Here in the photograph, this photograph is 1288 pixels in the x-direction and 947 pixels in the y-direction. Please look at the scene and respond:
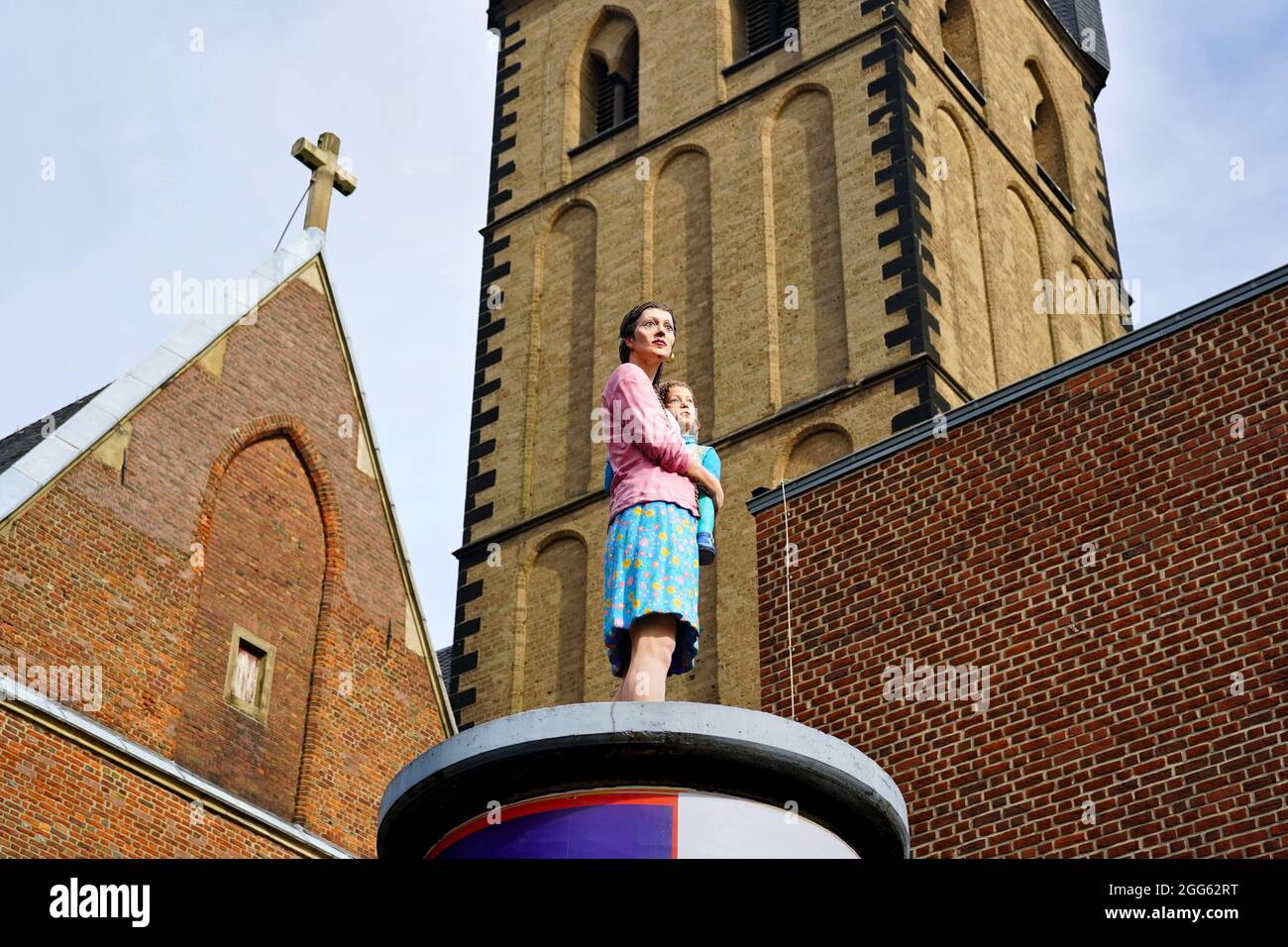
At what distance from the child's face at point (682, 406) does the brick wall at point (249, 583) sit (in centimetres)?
809

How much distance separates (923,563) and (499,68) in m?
22.1

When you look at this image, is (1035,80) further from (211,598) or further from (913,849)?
(913,849)

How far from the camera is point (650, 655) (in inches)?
346

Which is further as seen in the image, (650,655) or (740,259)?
(740,259)

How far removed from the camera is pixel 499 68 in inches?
1366

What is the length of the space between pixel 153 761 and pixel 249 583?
9.38ft

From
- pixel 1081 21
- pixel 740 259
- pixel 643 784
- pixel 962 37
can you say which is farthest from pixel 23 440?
pixel 1081 21

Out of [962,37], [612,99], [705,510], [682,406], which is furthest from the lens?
[612,99]

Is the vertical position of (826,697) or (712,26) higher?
(712,26)

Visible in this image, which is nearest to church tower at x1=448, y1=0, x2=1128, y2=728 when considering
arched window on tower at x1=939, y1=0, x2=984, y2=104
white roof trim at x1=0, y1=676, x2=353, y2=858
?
arched window on tower at x1=939, y1=0, x2=984, y2=104

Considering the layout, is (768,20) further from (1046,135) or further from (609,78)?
(1046,135)
